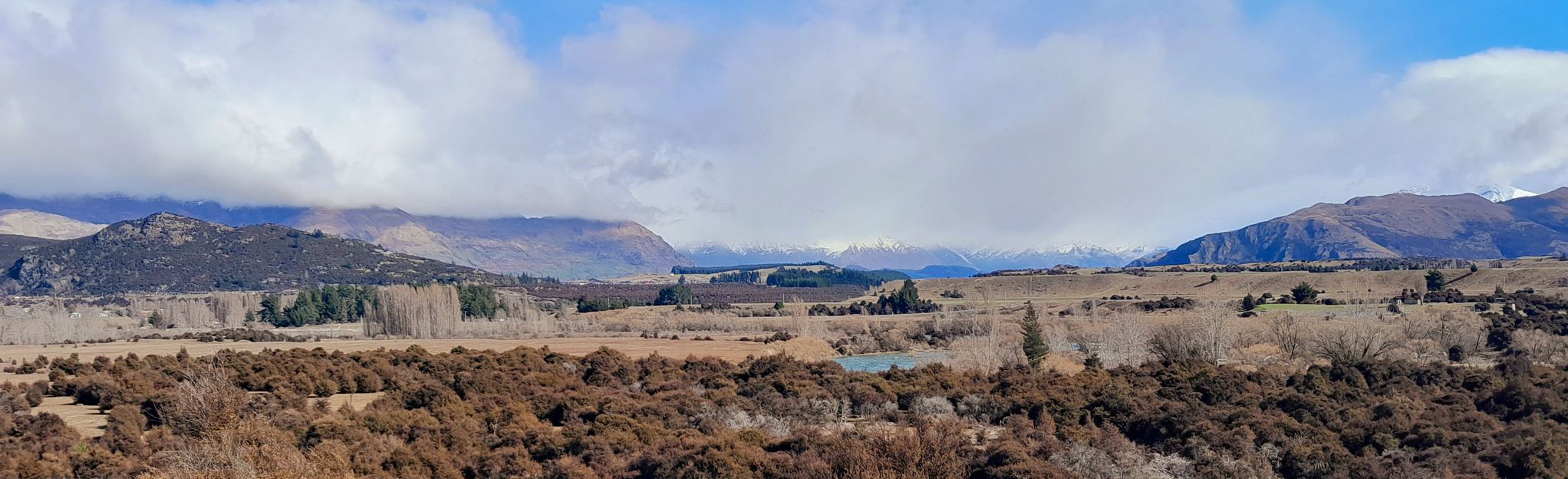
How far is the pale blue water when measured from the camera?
69.4 metres

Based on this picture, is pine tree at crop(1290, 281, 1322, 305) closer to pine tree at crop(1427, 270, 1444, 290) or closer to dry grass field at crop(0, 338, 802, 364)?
pine tree at crop(1427, 270, 1444, 290)

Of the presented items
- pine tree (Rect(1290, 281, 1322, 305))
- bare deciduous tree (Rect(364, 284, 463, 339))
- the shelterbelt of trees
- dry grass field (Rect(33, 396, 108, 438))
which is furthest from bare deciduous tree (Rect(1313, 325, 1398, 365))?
bare deciduous tree (Rect(364, 284, 463, 339))

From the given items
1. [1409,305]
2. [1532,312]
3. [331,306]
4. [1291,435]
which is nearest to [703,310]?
[331,306]

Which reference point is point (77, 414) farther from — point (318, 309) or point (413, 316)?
point (318, 309)

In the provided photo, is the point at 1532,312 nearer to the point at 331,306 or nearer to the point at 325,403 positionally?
the point at 325,403

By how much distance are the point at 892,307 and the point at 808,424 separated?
110 metres

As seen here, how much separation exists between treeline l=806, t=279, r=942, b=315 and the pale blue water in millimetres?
48555

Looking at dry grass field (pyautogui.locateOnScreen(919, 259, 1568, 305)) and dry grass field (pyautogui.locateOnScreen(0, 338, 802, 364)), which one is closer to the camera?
dry grass field (pyautogui.locateOnScreen(0, 338, 802, 364))

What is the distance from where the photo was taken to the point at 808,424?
2812 cm

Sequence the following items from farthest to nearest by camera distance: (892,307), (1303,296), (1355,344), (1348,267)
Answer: (1348,267) → (892,307) → (1303,296) → (1355,344)

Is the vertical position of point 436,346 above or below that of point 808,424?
below

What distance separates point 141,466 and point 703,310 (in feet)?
390

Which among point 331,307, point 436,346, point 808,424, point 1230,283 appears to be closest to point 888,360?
point 436,346

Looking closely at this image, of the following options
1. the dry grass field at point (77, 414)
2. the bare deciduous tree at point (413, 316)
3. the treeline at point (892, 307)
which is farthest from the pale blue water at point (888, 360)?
the treeline at point (892, 307)
